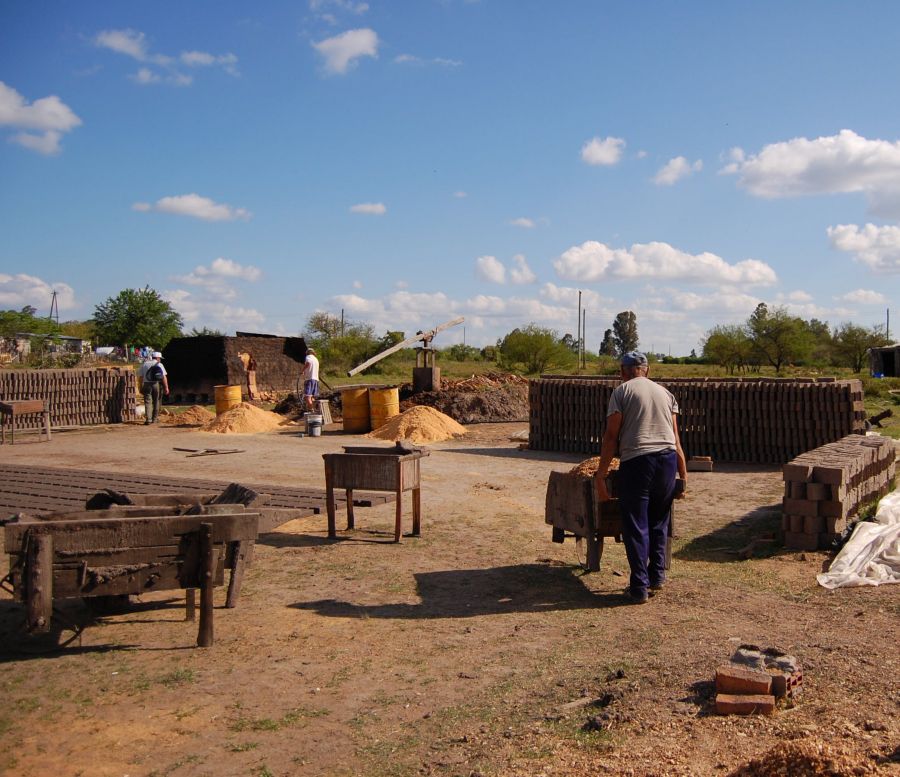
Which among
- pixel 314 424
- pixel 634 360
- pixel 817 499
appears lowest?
pixel 817 499

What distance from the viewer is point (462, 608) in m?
6.37

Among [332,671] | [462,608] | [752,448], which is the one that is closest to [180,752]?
[332,671]

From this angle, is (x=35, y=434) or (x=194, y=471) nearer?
(x=194, y=471)

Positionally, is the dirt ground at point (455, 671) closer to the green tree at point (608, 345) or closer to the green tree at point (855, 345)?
the green tree at point (855, 345)

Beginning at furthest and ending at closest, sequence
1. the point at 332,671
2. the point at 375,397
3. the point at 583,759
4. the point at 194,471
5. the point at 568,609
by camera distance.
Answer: the point at 375,397, the point at 194,471, the point at 568,609, the point at 332,671, the point at 583,759

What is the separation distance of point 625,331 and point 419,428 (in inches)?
3056

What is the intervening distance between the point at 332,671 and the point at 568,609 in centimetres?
194

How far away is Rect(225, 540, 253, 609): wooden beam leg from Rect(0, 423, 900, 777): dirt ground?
0.12 metres

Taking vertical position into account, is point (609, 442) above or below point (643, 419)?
below

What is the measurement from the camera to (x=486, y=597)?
6.65m

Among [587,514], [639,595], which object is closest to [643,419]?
[587,514]

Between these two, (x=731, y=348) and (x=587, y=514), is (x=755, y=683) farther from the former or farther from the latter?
(x=731, y=348)

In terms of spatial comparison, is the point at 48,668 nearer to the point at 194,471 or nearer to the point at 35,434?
the point at 194,471

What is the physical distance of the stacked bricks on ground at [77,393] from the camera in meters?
21.3
